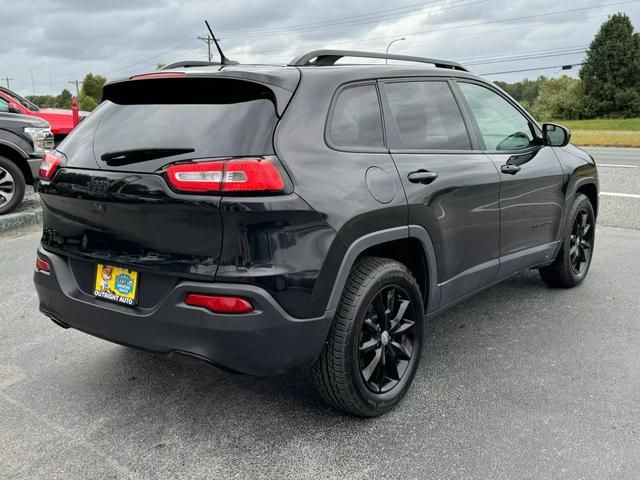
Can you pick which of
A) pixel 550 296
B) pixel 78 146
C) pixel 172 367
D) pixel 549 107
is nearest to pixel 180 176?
pixel 78 146

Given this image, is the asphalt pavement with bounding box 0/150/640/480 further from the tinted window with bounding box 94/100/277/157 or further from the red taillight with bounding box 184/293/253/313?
the tinted window with bounding box 94/100/277/157

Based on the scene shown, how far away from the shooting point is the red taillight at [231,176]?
2.41 meters

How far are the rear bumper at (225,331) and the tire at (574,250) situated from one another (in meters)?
2.87

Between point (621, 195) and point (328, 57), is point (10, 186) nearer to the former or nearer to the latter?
point (328, 57)

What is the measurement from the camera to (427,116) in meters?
3.36

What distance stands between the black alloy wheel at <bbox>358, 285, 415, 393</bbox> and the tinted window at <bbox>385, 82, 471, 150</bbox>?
80cm

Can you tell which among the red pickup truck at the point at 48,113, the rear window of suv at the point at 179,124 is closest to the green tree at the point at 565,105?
the red pickup truck at the point at 48,113

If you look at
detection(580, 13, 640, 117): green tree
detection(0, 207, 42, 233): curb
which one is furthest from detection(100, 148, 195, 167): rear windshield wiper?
detection(580, 13, 640, 117): green tree

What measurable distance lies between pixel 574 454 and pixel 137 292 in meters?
2.05

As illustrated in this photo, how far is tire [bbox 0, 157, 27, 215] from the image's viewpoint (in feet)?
25.8

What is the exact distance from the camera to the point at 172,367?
354cm

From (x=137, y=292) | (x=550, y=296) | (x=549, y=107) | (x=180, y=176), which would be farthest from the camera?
(x=549, y=107)

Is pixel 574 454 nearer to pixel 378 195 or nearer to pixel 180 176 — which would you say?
pixel 378 195

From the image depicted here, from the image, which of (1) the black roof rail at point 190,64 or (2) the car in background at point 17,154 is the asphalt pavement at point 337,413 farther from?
(2) the car in background at point 17,154
